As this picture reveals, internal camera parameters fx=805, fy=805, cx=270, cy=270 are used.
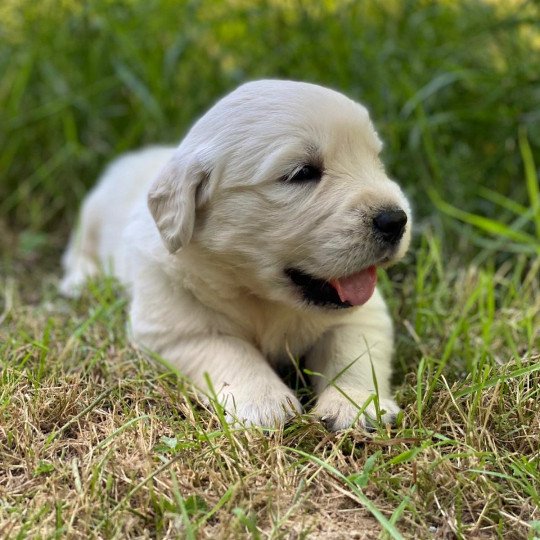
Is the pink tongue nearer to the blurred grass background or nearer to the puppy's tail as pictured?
the blurred grass background

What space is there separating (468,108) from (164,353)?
122 inches

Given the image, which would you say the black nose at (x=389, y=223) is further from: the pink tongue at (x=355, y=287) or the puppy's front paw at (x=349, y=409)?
the puppy's front paw at (x=349, y=409)

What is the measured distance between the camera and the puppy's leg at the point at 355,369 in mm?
2932

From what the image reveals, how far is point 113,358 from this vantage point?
3590mm

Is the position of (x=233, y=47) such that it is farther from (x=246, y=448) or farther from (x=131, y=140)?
(x=246, y=448)

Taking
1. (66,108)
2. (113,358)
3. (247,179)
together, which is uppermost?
(247,179)

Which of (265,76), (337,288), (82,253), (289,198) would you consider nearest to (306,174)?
(289,198)

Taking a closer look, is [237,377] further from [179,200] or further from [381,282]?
[381,282]

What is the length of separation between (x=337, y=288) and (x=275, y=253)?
28cm

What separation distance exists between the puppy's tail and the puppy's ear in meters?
1.82

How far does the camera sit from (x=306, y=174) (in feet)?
10.0

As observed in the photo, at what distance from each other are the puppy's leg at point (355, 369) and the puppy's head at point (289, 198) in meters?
Answer: 0.26

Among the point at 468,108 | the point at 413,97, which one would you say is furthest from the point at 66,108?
the point at 468,108

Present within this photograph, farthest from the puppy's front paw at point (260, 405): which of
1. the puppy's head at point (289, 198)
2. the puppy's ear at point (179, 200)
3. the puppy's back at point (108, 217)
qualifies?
the puppy's back at point (108, 217)
